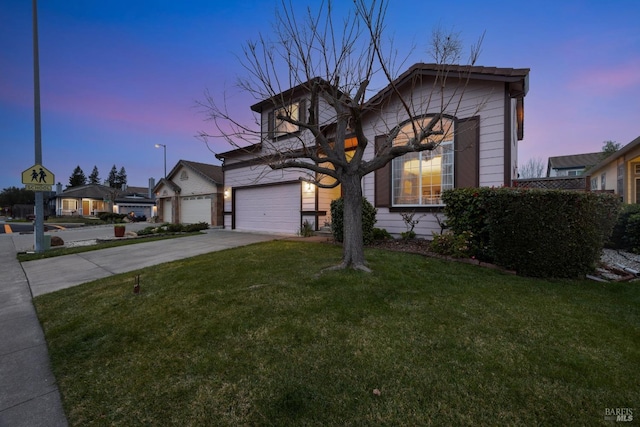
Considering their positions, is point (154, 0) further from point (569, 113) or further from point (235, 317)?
point (569, 113)

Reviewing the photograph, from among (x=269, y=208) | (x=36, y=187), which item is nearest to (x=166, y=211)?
(x=36, y=187)

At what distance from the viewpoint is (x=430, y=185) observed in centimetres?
758

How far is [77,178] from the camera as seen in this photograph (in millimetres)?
61906

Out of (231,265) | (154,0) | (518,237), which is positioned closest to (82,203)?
(154,0)

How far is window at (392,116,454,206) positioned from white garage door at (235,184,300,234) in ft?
14.9

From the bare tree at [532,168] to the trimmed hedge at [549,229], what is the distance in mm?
36733

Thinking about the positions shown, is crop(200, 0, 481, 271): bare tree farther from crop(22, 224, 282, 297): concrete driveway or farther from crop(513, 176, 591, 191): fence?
crop(22, 224, 282, 297): concrete driveway

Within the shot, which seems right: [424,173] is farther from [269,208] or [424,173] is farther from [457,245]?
[269,208]

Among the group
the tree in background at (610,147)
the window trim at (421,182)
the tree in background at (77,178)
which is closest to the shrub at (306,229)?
the window trim at (421,182)

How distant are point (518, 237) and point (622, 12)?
10982 millimetres

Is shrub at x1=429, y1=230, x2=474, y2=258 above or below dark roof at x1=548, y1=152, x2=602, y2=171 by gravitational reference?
below

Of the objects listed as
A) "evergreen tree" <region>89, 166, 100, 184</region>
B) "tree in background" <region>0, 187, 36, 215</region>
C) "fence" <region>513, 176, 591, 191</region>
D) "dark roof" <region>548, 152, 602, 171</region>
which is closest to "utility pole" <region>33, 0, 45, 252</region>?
"fence" <region>513, 176, 591, 191</region>

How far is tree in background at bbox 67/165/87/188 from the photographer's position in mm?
61419

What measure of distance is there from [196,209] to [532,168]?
40.6m
